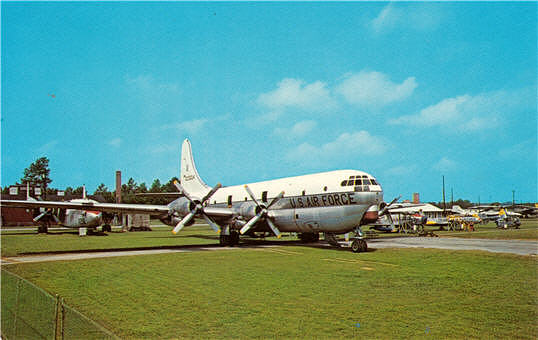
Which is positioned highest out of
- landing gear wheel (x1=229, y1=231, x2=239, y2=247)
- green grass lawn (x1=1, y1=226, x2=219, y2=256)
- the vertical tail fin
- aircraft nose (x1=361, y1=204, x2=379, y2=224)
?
the vertical tail fin

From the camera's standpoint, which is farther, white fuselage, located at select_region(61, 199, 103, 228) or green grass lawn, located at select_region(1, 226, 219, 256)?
white fuselage, located at select_region(61, 199, 103, 228)

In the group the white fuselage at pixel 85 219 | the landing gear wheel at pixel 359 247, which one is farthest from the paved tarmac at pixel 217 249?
the white fuselage at pixel 85 219

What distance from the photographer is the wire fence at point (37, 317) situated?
6023mm

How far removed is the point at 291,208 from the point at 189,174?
55.7 ft

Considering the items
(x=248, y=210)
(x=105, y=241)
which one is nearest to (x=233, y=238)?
(x=248, y=210)

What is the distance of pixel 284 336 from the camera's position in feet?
27.0

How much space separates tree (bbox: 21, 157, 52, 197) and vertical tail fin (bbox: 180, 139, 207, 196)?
117 metres

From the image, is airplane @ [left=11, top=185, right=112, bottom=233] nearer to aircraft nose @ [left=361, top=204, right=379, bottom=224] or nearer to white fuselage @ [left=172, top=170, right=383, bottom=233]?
white fuselage @ [left=172, top=170, right=383, bottom=233]

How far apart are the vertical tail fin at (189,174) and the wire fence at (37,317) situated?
31179 mm

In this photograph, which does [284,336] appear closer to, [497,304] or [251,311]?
[251,311]

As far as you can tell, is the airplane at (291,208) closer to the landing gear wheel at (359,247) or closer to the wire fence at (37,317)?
the landing gear wheel at (359,247)

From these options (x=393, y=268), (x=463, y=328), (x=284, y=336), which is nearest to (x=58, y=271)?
(x=284, y=336)

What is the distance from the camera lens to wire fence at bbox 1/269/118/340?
6.02 m

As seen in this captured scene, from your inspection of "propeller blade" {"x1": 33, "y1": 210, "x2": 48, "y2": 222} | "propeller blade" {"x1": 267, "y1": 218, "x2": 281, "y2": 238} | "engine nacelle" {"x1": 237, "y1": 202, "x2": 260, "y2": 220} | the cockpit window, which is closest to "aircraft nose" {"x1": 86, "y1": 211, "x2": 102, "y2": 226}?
"propeller blade" {"x1": 33, "y1": 210, "x2": 48, "y2": 222}
